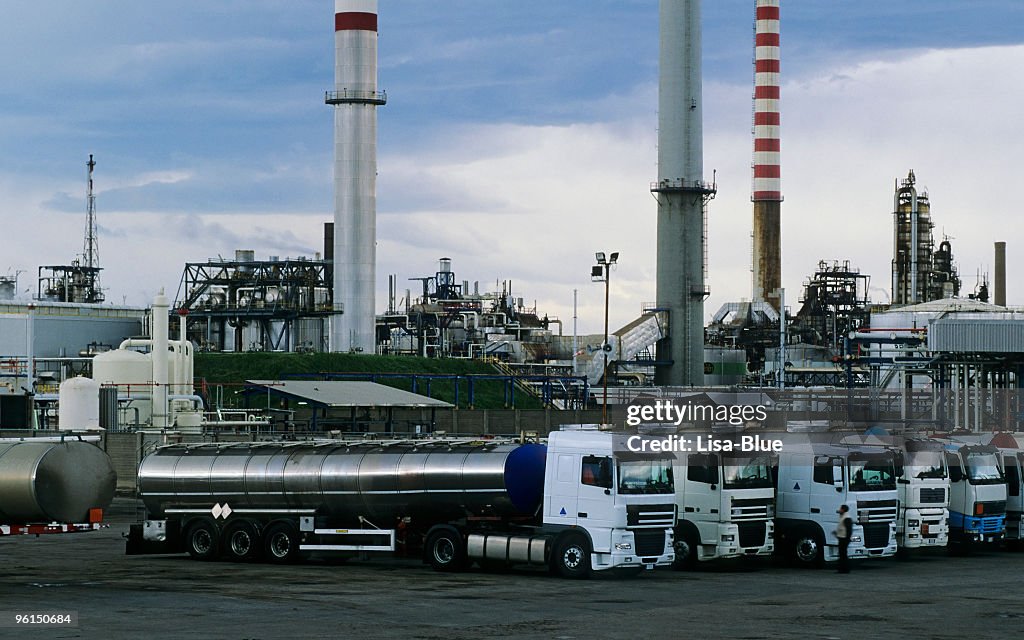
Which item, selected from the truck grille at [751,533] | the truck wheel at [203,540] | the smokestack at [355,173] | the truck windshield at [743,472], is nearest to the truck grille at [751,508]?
the truck grille at [751,533]

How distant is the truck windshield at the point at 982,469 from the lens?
34.0m

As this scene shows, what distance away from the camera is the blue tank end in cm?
2881

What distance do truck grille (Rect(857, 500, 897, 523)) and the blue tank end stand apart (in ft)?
23.6

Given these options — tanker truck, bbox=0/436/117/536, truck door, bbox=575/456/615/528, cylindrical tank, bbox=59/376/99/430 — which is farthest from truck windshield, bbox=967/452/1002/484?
cylindrical tank, bbox=59/376/99/430

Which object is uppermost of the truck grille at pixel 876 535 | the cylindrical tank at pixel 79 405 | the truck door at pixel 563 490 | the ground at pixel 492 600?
the cylindrical tank at pixel 79 405

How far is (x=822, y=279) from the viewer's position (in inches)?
5325

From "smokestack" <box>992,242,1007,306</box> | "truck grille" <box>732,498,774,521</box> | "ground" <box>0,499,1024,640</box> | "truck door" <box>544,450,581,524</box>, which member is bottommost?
"ground" <box>0,499,1024,640</box>

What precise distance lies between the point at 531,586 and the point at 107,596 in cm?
752

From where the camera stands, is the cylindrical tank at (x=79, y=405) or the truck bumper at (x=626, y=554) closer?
the truck bumper at (x=626, y=554)

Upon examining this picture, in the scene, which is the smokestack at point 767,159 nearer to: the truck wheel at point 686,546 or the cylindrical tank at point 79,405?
the cylindrical tank at point 79,405

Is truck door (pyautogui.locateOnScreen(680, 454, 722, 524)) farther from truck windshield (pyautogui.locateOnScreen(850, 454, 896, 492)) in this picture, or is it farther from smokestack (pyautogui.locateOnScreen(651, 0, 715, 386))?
smokestack (pyautogui.locateOnScreen(651, 0, 715, 386))

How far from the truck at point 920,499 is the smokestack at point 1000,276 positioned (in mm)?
112786

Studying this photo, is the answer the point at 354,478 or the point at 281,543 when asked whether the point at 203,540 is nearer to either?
the point at 281,543

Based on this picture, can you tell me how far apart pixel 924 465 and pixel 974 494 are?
205 cm
